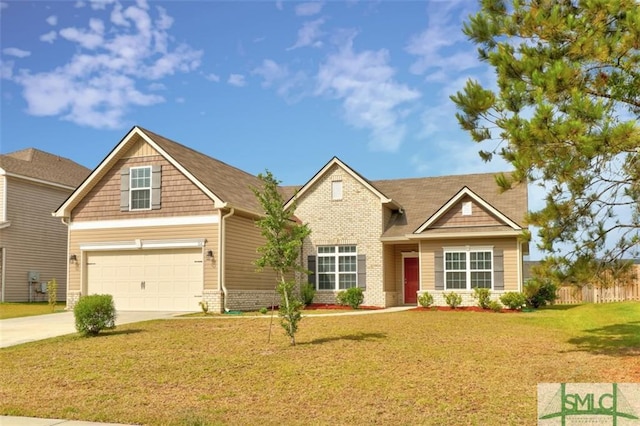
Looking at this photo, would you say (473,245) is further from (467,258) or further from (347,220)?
(347,220)

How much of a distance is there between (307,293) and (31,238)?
1441 centimetres

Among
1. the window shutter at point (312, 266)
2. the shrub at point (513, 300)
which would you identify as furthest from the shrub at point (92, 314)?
the shrub at point (513, 300)

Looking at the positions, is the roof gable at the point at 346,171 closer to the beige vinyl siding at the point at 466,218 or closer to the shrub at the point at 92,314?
the beige vinyl siding at the point at 466,218

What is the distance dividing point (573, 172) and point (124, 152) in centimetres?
1828

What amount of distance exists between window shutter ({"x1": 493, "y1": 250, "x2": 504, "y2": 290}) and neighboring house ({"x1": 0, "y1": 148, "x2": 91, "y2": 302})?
21634 millimetres

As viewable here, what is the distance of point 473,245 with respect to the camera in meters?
24.3

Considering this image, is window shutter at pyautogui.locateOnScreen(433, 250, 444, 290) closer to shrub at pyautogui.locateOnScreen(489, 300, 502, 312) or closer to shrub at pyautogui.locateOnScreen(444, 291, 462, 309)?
shrub at pyautogui.locateOnScreen(444, 291, 462, 309)

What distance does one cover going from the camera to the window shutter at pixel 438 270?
24.6 m

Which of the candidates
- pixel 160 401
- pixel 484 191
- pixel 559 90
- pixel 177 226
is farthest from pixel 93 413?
pixel 484 191

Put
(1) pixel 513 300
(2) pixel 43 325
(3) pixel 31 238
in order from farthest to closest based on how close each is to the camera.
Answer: (3) pixel 31 238 → (1) pixel 513 300 → (2) pixel 43 325

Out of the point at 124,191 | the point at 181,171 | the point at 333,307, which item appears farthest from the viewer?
the point at 333,307

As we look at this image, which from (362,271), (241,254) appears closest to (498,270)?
(362,271)

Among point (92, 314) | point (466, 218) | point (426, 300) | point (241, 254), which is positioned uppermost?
point (466, 218)

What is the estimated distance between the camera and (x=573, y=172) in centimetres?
1099
